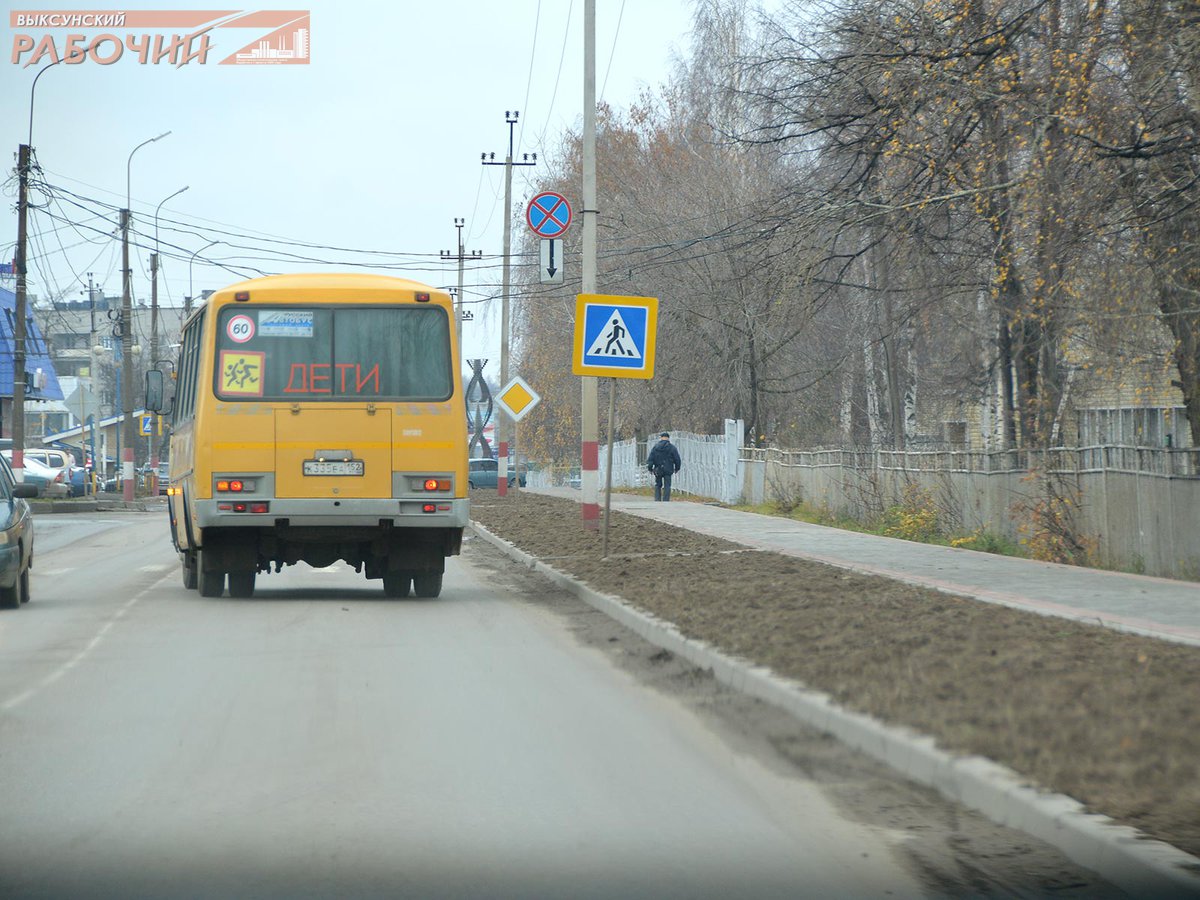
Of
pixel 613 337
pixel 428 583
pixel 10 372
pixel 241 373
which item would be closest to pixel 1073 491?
→ pixel 613 337

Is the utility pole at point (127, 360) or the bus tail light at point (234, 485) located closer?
the bus tail light at point (234, 485)

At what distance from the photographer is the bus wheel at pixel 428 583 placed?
16.0 m

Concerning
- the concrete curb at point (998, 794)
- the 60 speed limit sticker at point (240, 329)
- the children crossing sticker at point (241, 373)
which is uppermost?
the 60 speed limit sticker at point (240, 329)

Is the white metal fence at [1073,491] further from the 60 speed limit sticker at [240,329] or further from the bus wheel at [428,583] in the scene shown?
the 60 speed limit sticker at [240,329]

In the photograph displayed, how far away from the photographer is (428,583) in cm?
1612

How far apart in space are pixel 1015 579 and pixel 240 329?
765 centimetres

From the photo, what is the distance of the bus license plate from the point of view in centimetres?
1512

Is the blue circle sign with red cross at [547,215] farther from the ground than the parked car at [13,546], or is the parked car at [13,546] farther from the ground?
the blue circle sign with red cross at [547,215]

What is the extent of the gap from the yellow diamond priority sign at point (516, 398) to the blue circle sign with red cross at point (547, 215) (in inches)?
427

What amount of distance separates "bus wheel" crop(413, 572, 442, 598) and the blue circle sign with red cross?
10.1 metres

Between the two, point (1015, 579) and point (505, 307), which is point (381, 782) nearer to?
point (1015, 579)

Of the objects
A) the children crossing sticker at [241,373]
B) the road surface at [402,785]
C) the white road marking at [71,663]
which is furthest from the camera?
the children crossing sticker at [241,373]

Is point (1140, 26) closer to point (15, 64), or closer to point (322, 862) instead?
point (322, 862)

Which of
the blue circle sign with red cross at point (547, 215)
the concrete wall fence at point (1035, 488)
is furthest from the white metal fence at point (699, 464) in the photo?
the blue circle sign with red cross at point (547, 215)
